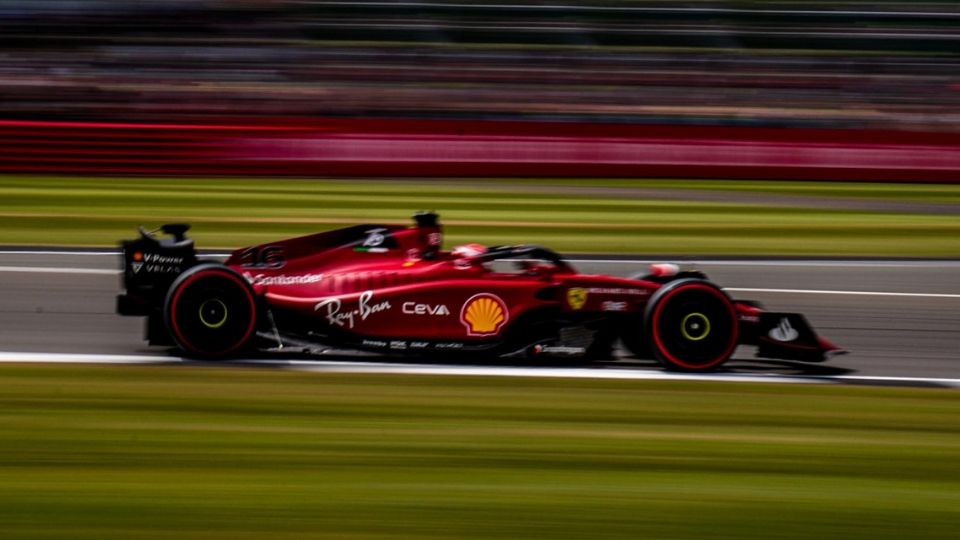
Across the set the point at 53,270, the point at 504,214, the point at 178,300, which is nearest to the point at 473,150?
the point at 504,214

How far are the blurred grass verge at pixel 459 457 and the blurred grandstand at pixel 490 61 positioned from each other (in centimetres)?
1337

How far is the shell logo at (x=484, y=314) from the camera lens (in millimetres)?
6293

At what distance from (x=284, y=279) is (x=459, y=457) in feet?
6.40

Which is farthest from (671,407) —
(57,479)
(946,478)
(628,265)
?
(628,265)

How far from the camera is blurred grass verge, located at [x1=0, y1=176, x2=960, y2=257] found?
39.5ft

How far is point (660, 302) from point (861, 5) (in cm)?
2347

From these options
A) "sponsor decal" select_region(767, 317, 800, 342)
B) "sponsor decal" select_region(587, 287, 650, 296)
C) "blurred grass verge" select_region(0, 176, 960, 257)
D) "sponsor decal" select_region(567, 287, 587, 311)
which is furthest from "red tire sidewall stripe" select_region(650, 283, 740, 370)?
"blurred grass verge" select_region(0, 176, 960, 257)

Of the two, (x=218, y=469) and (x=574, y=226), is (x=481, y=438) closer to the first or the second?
(x=218, y=469)

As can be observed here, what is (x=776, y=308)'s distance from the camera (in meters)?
8.91

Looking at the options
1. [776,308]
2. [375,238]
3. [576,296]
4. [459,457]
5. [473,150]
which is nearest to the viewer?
[459,457]

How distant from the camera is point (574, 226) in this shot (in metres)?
13.0

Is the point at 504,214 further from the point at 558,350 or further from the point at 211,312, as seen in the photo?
the point at 211,312

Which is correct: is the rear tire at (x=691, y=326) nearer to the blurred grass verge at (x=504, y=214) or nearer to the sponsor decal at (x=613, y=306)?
the sponsor decal at (x=613, y=306)

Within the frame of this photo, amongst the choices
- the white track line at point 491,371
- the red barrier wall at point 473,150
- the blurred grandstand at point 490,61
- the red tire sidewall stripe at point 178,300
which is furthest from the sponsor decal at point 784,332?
the blurred grandstand at point 490,61
